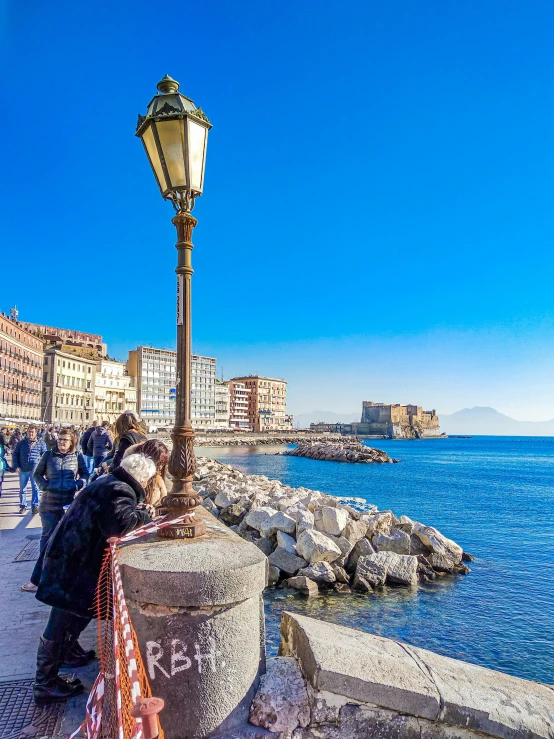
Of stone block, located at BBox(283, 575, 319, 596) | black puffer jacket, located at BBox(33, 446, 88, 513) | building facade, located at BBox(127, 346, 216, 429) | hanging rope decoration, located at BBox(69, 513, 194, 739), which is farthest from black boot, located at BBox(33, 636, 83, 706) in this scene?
building facade, located at BBox(127, 346, 216, 429)

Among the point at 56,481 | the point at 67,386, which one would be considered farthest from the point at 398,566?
the point at 67,386

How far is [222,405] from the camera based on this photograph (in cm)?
13788

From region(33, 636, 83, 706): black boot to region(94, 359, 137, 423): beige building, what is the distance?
92.0 meters

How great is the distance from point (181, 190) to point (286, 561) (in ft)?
30.5

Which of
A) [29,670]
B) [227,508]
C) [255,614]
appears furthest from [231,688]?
[227,508]

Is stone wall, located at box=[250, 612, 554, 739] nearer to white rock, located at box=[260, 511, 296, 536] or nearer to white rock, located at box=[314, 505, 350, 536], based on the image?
white rock, located at box=[260, 511, 296, 536]

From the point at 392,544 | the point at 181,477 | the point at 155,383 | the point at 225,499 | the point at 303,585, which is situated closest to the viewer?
the point at 181,477

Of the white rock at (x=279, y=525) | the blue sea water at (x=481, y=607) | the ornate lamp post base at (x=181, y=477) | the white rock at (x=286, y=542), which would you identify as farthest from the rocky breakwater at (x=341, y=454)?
the ornate lamp post base at (x=181, y=477)

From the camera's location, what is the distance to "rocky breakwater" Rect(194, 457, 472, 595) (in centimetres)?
1116

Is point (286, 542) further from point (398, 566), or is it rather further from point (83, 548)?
point (83, 548)

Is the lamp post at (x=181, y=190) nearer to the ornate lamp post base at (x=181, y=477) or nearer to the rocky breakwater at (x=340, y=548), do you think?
the ornate lamp post base at (x=181, y=477)

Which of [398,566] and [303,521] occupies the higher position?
[303,521]

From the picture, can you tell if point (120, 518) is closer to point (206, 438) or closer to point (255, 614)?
point (255, 614)

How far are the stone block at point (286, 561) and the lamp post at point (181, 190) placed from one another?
8118mm
